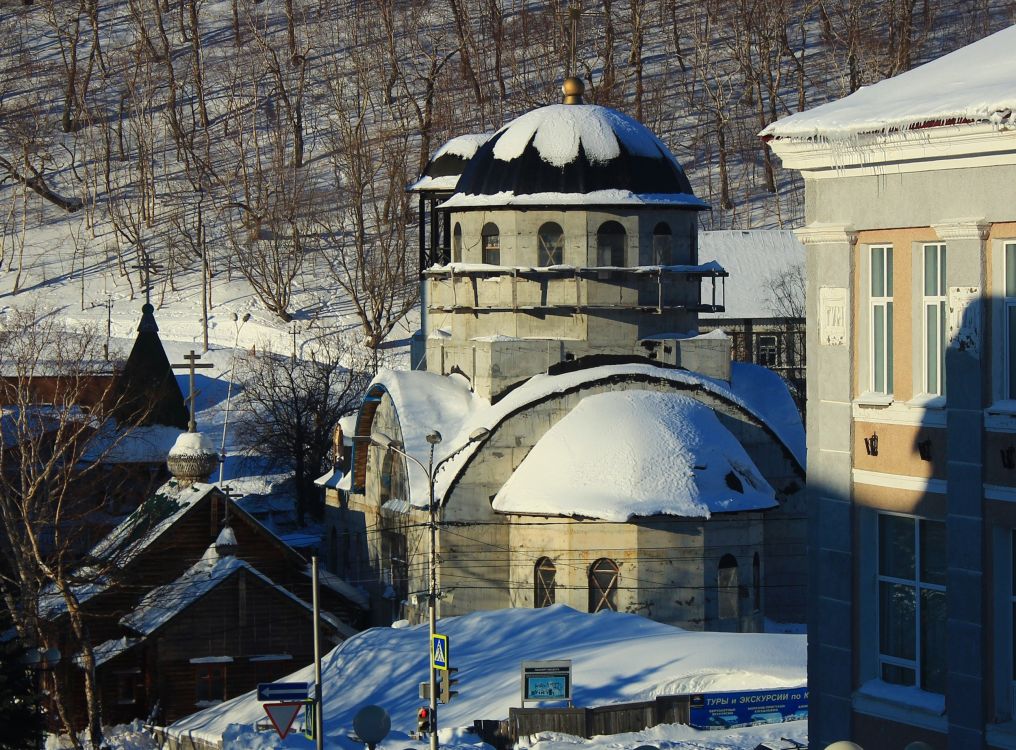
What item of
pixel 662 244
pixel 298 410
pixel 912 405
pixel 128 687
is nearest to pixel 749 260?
pixel 298 410

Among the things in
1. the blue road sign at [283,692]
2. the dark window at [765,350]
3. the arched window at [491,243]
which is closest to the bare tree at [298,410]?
the dark window at [765,350]

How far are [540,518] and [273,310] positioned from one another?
33222 mm

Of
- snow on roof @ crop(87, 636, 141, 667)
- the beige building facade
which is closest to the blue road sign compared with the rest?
the beige building facade

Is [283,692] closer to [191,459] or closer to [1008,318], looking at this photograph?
[1008,318]

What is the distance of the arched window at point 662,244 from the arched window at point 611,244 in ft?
2.27

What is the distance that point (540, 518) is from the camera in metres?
36.9

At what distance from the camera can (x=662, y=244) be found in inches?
1601

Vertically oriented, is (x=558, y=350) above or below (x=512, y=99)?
below

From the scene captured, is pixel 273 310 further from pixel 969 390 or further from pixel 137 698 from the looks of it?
pixel 969 390

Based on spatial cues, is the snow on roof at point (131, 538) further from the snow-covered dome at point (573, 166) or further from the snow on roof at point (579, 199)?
the snow-covered dome at point (573, 166)

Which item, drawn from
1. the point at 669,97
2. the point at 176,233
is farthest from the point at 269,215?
the point at 669,97

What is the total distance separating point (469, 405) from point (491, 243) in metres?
3.46

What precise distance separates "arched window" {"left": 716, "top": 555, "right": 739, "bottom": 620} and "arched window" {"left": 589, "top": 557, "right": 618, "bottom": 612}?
1.96 metres

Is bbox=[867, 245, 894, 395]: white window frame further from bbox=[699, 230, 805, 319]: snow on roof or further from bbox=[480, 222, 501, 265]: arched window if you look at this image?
bbox=[699, 230, 805, 319]: snow on roof
